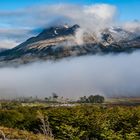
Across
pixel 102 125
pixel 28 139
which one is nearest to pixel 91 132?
pixel 102 125

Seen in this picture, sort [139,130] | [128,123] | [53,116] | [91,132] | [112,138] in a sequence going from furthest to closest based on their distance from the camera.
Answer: [53,116] < [128,123] < [91,132] < [139,130] < [112,138]

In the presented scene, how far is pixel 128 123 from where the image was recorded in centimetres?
5628

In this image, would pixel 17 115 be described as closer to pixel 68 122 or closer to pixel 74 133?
pixel 68 122

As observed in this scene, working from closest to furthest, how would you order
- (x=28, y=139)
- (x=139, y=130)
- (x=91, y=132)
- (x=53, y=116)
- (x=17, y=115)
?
1. (x=28, y=139)
2. (x=139, y=130)
3. (x=91, y=132)
4. (x=53, y=116)
5. (x=17, y=115)

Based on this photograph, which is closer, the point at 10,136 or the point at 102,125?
the point at 10,136

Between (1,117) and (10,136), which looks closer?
(10,136)

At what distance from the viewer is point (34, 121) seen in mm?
66312

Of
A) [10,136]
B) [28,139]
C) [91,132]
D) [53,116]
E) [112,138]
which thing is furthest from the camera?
[53,116]

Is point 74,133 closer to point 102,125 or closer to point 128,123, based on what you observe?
point 102,125

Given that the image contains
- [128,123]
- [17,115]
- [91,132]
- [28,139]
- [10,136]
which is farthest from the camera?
[17,115]

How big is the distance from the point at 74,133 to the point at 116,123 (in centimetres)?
2172

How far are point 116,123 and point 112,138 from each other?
2202 cm

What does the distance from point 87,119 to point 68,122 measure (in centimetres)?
282

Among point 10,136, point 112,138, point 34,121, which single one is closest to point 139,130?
point 112,138
